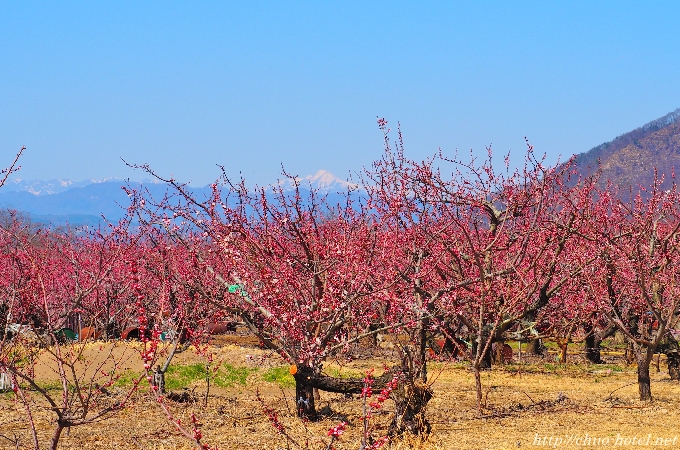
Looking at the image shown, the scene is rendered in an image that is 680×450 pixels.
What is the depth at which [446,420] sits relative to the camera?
35.8 ft

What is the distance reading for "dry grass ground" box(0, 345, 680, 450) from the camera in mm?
9117

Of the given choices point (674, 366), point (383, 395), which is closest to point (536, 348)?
point (674, 366)

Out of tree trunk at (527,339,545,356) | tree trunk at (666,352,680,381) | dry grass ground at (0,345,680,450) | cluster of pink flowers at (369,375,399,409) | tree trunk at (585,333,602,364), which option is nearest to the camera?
cluster of pink flowers at (369,375,399,409)

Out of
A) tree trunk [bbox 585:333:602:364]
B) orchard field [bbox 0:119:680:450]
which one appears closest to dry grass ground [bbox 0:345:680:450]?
orchard field [bbox 0:119:680:450]

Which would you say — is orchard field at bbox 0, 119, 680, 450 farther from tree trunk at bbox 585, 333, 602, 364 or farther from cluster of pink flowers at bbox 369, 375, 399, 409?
tree trunk at bbox 585, 333, 602, 364

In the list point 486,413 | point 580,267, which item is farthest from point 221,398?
point 580,267

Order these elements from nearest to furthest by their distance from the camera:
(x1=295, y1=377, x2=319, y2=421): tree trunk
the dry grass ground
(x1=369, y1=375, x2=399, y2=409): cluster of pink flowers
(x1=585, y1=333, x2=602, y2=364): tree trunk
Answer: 1. (x1=369, y1=375, x2=399, y2=409): cluster of pink flowers
2. the dry grass ground
3. (x1=295, y1=377, x2=319, y2=421): tree trunk
4. (x1=585, y1=333, x2=602, y2=364): tree trunk

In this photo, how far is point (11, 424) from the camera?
1088cm

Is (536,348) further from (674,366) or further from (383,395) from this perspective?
(383,395)

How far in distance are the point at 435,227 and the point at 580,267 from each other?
8.92 feet

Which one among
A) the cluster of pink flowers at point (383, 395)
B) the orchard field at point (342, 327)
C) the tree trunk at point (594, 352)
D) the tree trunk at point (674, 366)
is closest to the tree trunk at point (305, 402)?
the orchard field at point (342, 327)

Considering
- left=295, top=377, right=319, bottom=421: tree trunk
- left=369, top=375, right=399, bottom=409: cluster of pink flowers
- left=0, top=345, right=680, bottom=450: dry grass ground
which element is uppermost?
left=369, top=375, right=399, bottom=409: cluster of pink flowers

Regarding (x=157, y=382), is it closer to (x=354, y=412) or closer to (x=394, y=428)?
(x=354, y=412)

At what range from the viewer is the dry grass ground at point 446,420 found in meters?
9.12
